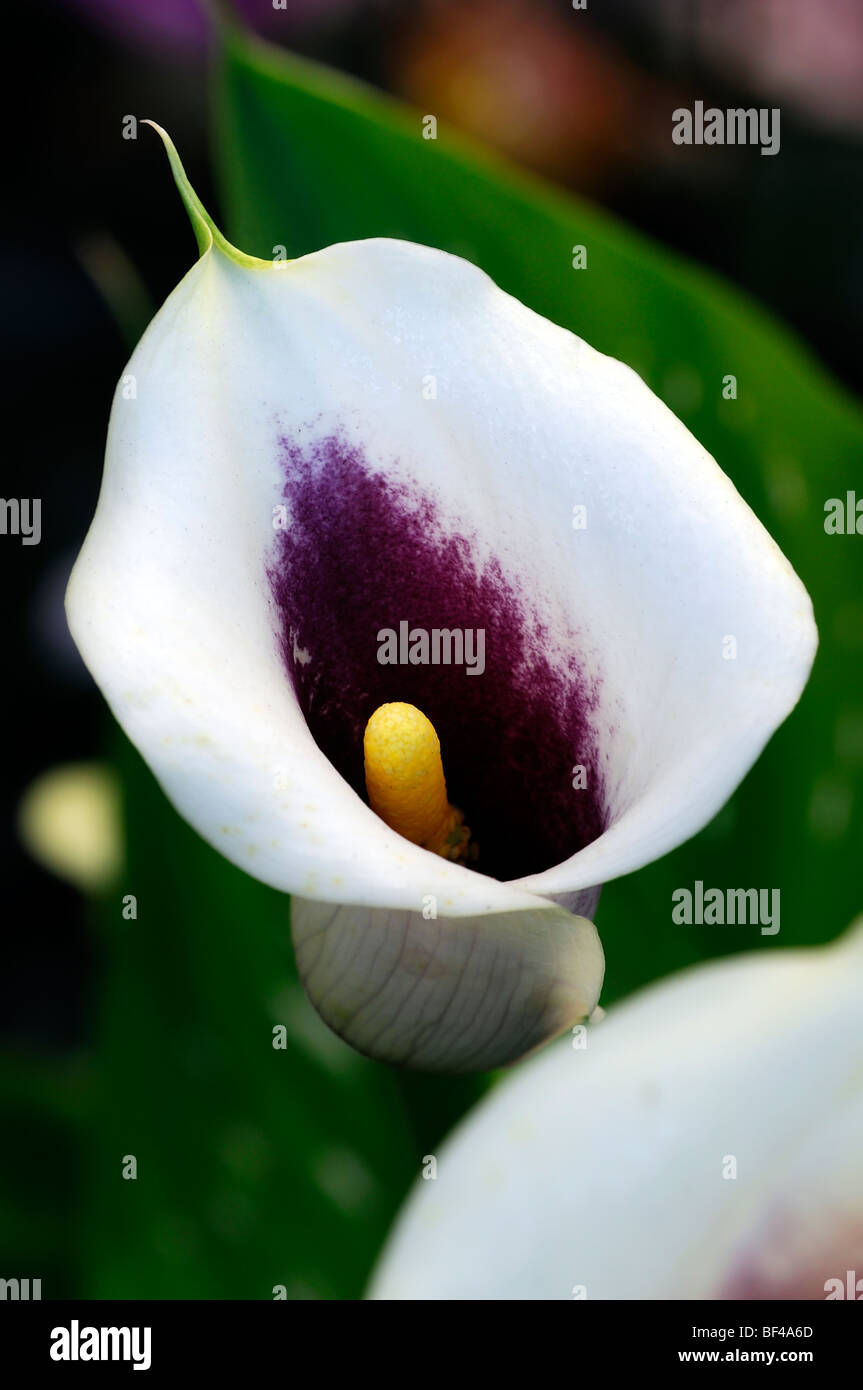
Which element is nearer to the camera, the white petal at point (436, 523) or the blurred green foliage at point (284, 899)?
the white petal at point (436, 523)

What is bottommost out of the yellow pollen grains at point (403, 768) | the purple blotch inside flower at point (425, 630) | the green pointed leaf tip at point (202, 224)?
the yellow pollen grains at point (403, 768)

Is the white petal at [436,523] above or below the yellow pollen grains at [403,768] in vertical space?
above

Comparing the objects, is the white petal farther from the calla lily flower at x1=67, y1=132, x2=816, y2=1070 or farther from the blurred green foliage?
the blurred green foliage

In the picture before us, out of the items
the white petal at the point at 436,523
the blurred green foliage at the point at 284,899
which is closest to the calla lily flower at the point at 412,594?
the white petal at the point at 436,523

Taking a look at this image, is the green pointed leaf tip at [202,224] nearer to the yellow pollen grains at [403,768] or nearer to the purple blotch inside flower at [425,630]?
the purple blotch inside flower at [425,630]

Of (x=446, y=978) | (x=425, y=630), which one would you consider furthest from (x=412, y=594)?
(x=446, y=978)

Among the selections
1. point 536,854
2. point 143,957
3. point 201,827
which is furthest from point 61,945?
point 201,827

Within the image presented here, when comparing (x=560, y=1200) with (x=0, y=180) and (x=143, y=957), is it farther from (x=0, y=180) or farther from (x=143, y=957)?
(x=0, y=180)
